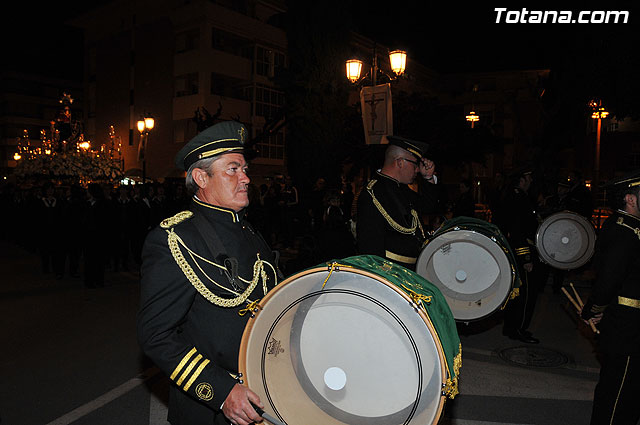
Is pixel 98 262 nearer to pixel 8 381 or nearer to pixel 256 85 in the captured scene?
pixel 8 381

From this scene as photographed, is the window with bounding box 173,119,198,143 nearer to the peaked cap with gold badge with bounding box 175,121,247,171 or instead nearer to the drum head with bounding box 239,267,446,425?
the peaked cap with gold badge with bounding box 175,121,247,171

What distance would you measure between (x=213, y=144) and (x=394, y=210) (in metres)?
2.15

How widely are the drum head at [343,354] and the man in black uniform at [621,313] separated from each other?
6.63 feet


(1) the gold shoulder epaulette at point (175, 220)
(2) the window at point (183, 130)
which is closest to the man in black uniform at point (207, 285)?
(1) the gold shoulder epaulette at point (175, 220)

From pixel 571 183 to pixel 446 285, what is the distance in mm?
8128

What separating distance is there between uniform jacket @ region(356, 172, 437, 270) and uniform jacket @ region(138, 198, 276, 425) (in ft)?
5.27

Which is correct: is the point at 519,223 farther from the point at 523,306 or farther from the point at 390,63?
the point at 390,63

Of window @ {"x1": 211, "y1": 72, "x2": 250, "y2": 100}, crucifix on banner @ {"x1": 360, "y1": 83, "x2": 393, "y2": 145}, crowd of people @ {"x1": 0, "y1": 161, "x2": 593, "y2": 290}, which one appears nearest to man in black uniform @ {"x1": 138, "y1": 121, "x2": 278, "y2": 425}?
crowd of people @ {"x1": 0, "y1": 161, "x2": 593, "y2": 290}

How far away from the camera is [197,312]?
2207 mm

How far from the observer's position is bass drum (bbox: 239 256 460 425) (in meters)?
1.79

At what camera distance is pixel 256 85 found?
33.1 meters

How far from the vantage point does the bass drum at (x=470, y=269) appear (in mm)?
3709

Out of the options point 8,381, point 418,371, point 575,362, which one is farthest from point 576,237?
point 8,381

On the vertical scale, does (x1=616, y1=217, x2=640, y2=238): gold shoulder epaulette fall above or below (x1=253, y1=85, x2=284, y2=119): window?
below
